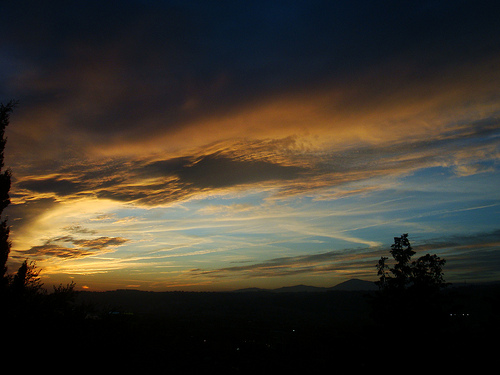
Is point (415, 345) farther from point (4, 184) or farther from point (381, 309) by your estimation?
point (4, 184)

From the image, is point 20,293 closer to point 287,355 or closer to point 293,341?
point 287,355

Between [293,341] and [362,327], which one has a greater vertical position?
[362,327]

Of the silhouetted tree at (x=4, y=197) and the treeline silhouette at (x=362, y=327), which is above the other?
the silhouetted tree at (x=4, y=197)

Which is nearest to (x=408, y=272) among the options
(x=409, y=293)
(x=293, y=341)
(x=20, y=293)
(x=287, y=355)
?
(x=409, y=293)

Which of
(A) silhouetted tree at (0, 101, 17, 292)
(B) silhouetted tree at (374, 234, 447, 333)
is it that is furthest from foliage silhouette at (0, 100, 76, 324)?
(B) silhouetted tree at (374, 234, 447, 333)

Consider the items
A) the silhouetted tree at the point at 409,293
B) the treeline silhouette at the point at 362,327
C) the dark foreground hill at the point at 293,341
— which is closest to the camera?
the treeline silhouette at the point at 362,327

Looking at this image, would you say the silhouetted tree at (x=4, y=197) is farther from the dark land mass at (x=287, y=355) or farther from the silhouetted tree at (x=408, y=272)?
the silhouetted tree at (x=408, y=272)

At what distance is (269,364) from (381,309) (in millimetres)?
43444

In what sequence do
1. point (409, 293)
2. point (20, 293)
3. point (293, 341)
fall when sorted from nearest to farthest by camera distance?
point (20, 293) → point (409, 293) → point (293, 341)

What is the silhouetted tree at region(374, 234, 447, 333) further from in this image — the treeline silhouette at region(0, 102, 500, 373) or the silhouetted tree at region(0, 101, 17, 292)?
the silhouetted tree at region(0, 101, 17, 292)

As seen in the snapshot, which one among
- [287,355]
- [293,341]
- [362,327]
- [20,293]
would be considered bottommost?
[293,341]

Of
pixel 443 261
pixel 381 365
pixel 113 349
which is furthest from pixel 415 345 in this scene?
pixel 113 349

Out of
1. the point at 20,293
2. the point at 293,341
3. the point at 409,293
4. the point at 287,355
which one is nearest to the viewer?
the point at 20,293

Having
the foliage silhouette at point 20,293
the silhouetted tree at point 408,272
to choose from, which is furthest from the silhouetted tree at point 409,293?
the foliage silhouette at point 20,293
